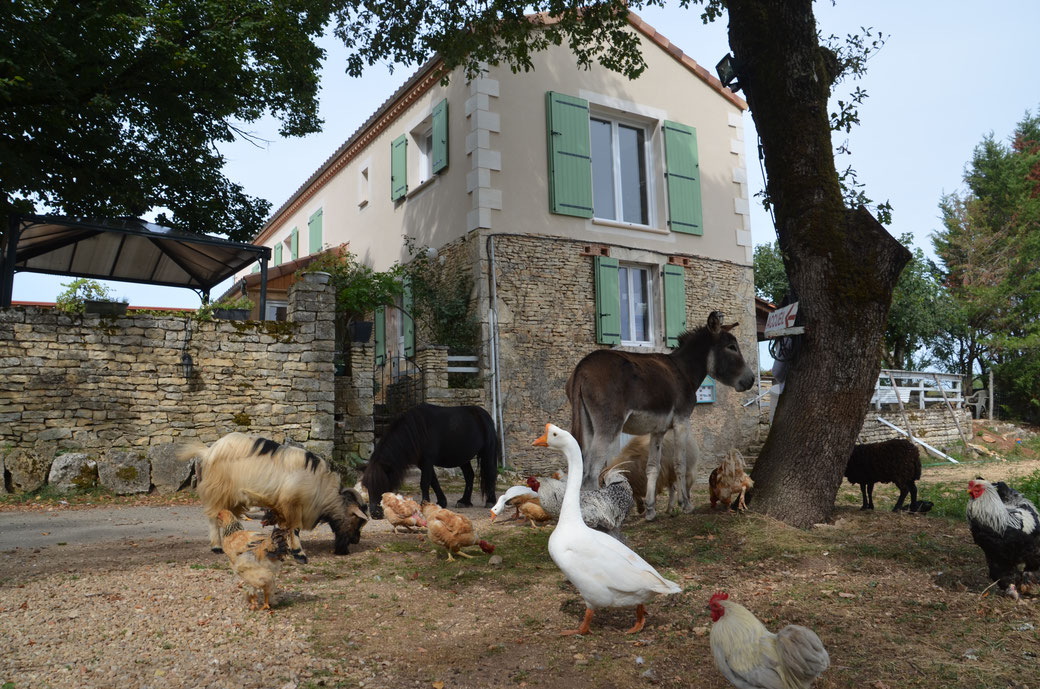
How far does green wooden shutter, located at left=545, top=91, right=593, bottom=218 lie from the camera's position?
14.2m

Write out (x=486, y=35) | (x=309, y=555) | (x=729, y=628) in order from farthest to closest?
(x=486, y=35) < (x=309, y=555) < (x=729, y=628)

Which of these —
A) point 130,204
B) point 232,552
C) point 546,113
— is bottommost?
point 232,552

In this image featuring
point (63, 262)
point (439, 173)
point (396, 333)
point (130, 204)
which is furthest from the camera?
point (396, 333)

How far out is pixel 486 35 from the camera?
909 centimetres

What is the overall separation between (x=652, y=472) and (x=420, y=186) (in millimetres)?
10336

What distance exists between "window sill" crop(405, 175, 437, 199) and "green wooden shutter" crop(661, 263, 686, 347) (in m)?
5.31

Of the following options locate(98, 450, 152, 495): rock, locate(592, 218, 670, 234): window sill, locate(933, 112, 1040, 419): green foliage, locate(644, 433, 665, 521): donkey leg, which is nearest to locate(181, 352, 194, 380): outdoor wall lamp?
locate(98, 450, 152, 495): rock

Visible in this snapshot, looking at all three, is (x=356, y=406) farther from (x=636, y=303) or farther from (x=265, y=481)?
(x=265, y=481)

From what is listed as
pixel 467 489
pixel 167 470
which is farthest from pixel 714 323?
pixel 167 470

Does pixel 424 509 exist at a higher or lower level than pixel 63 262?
lower

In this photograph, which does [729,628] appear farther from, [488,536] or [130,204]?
[130,204]

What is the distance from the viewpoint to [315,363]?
11.7 metres

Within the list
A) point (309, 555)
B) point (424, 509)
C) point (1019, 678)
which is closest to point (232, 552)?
point (309, 555)

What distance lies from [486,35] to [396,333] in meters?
8.99
